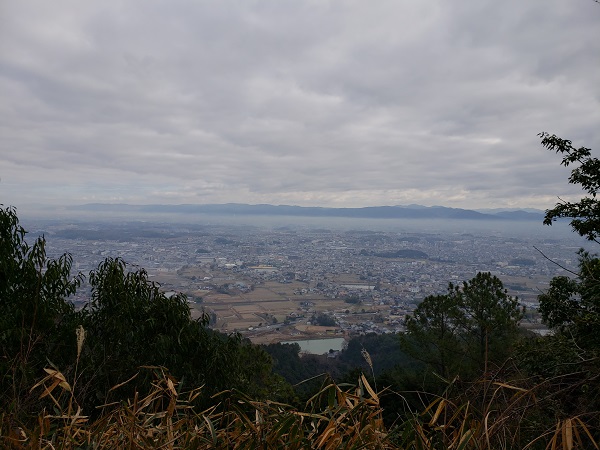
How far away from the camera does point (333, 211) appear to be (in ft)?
474

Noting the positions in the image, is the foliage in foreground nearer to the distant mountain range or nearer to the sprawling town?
the sprawling town

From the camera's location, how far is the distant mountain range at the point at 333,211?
9912cm

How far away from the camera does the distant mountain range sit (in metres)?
99.1

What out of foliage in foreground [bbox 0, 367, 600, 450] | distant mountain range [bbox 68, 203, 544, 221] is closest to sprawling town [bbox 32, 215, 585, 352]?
foliage in foreground [bbox 0, 367, 600, 450]

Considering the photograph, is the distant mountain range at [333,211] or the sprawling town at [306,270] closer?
the sprawling town at [306,270]

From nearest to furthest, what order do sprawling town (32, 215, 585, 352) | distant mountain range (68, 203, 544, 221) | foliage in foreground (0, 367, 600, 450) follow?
foliage in foreground (0, 367, 600, 450), sprawling town (32, 215, 585, 352), distant mountain range (68, 203, 544, 221)

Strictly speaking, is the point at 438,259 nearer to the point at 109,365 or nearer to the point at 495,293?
the point at 495,293

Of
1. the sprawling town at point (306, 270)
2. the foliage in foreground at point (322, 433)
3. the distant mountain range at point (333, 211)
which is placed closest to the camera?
the foliage in foreground at point (322, 433)

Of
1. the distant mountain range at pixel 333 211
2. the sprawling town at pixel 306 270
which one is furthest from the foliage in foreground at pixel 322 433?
the distant mountain range at pixel 333 211

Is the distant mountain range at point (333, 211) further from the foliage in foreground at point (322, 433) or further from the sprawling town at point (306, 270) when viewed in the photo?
the foliage in foreground at point (322, 433)

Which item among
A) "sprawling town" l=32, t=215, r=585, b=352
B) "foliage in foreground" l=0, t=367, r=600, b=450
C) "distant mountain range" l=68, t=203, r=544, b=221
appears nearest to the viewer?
"foliage in foreground" l=0, t=367, r=600, b=450

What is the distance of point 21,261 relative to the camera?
5.19m

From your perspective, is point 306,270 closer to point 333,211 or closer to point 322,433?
point 322,433

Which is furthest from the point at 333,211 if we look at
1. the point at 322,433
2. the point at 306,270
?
the point at 322,433
